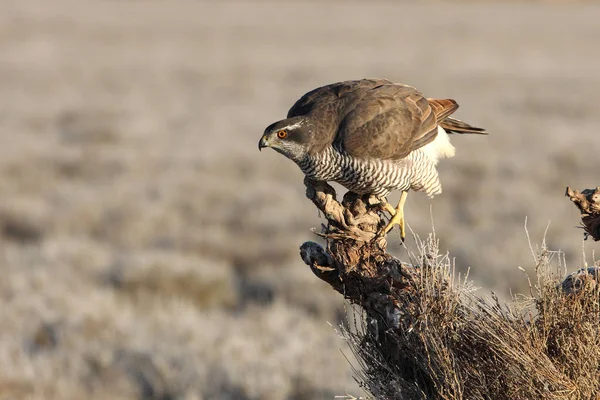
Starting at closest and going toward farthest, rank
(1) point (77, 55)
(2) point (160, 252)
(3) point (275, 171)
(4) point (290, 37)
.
→ (2) point (160, 252) < (3) point (275, 171) < (1) point (77, 55) < (4) point (290, 37)

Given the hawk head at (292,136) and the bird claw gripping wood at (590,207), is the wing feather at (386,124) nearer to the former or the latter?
the hawk head at (292,136)

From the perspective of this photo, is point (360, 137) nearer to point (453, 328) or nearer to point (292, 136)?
point (292, 136)

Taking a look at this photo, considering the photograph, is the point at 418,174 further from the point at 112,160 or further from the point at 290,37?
the point at 290,37

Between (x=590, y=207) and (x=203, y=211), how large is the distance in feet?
38.5

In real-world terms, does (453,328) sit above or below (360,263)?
below

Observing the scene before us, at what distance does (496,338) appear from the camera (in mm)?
3299

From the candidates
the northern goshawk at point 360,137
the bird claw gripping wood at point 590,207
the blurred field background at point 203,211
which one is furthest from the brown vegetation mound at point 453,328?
the blurred field background at point 203,211

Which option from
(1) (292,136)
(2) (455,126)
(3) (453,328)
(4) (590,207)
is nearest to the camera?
(3) (453,328)

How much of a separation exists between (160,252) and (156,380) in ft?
14.2

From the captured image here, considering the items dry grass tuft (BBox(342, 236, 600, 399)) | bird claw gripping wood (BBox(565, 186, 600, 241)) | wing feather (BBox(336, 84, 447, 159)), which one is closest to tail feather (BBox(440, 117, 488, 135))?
wing feather (BBox(336, 84, 447, 159))

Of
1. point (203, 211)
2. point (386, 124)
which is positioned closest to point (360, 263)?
point (386, 124)

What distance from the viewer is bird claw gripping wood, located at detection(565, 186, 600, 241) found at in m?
3.66

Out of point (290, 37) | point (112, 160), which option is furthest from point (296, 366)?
point (290, 37)

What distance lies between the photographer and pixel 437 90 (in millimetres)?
29781
